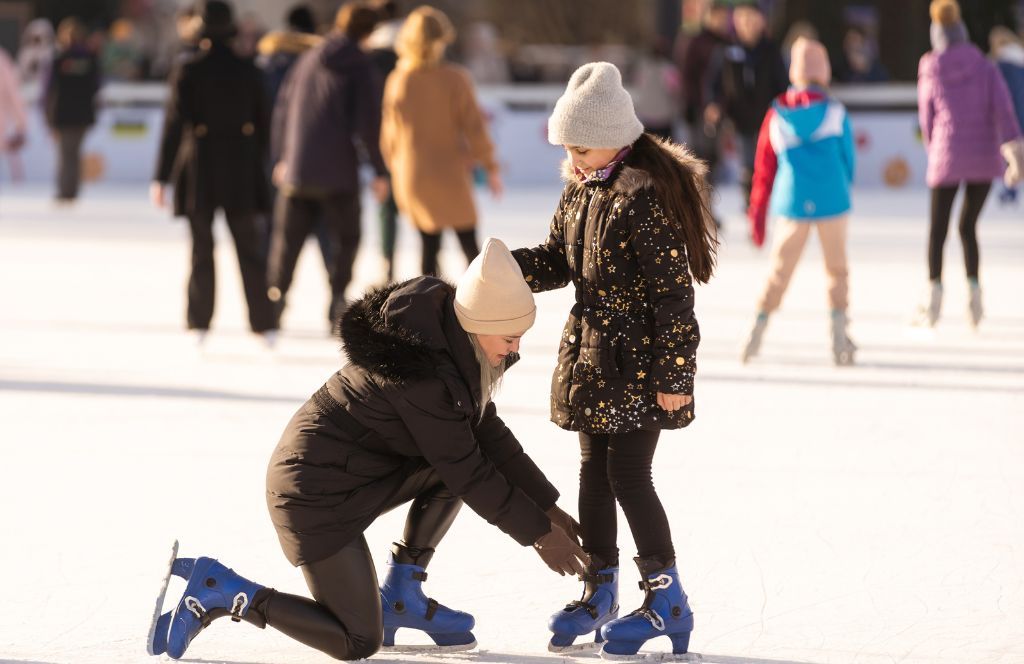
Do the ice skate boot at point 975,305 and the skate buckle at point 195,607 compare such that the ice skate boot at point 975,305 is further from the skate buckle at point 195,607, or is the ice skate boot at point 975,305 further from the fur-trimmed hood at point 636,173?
the skate buckle at point 195,607

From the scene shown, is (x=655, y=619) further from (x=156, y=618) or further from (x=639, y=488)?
(x=156, y=618)

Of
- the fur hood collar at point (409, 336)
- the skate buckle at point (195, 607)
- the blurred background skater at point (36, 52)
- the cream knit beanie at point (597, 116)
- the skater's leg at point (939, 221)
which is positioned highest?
the cream knit beanie at point (597, 116)

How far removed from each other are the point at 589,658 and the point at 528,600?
39 centimetres

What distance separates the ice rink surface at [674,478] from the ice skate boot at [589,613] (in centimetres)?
7

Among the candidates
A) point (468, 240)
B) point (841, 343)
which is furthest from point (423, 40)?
point (841, 343)

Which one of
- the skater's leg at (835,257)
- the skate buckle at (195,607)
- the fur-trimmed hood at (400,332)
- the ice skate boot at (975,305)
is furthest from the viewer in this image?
the ice skate boot at (975,305)

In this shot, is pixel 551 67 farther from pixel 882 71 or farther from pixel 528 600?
pixel 528 600

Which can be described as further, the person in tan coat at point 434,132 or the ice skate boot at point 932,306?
the ice skate boot at point 932,306

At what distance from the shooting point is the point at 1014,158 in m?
7.29

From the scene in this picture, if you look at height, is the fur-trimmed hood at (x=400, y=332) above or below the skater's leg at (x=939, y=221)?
above

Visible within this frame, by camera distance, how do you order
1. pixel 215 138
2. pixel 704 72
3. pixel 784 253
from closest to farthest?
pixel 784 253
pixel 215 138
pixel 704 72

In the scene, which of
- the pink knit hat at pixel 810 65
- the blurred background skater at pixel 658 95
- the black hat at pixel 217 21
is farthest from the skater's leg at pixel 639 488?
the blurred background skater at pixel 658 95

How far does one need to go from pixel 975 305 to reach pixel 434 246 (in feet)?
8.13

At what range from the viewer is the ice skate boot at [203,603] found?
11.5 feet
